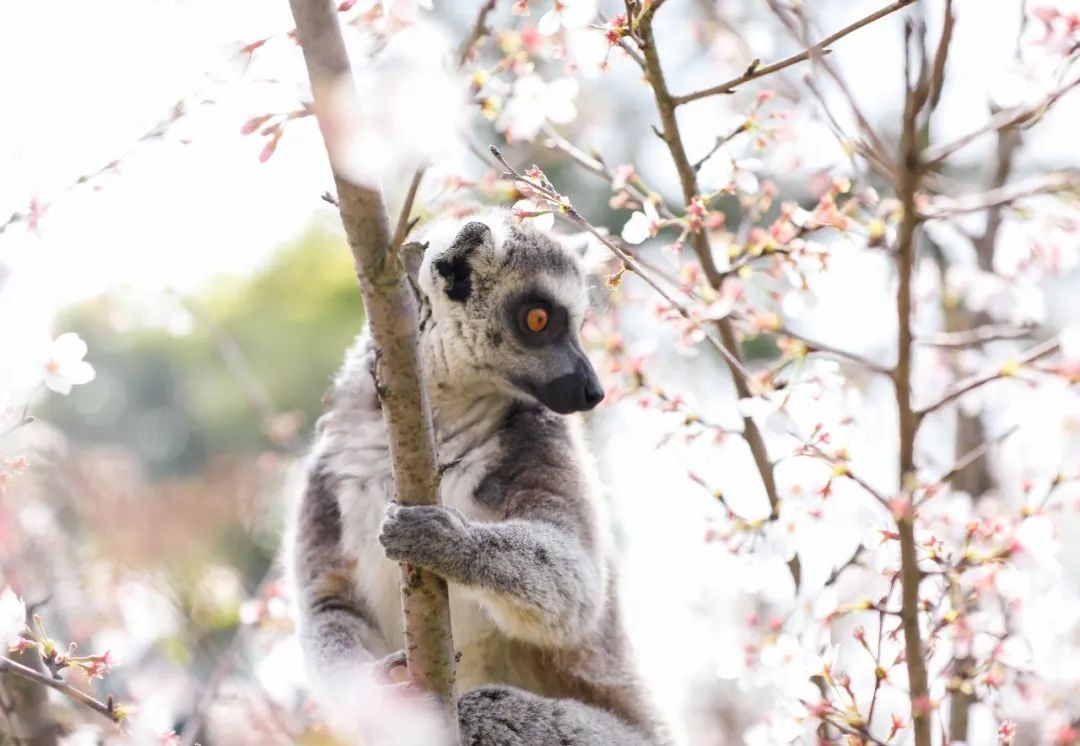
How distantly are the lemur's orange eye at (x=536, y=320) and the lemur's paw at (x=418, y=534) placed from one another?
4.77 feet

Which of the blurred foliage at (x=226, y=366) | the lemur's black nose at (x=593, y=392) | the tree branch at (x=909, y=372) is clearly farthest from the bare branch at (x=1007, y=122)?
the blurred foliage at (x=226, y=366)

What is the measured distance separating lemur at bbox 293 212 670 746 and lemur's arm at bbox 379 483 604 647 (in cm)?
2

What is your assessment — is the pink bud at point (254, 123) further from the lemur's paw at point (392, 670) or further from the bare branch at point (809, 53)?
the lemur's paw at point (392, 670)

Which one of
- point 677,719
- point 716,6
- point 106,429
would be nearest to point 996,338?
point 677,719

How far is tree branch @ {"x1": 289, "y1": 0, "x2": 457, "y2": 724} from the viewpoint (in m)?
2.71

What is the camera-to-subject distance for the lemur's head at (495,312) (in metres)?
5.02

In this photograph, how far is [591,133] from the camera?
26.1ft

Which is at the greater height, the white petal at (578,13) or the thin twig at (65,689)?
the white petal at (578,13)

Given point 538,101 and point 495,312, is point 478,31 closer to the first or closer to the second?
point 538,101

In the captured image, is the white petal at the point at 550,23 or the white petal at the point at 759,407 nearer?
the white petal at the point at 759,407

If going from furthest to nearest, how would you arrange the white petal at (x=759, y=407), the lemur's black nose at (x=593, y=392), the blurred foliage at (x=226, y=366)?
the blurred foliage at (x=226, y=366) < the lemur's black nose at (x=593, y=392) < the white petal at (x=759, y=407)

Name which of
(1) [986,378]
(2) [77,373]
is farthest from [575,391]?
(1) [986,378]

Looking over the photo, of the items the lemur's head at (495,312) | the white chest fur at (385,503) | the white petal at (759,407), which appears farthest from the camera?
the lemur's head at (495,312)

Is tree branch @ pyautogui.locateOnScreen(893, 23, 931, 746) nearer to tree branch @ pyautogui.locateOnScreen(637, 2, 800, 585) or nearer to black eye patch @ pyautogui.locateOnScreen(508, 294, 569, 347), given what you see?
tree branch @ pyautogui.locateOnScreen(637, 2, 800, 585)
